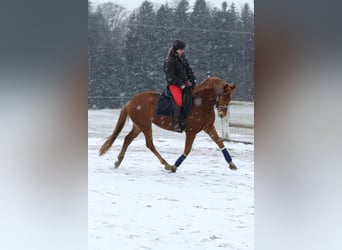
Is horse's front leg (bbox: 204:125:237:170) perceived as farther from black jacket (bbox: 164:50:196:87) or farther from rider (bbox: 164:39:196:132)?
black jacket (bbox: 164:50:196:87)

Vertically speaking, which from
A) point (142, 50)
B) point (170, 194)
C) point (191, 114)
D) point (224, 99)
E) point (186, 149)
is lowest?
point (170, 194)

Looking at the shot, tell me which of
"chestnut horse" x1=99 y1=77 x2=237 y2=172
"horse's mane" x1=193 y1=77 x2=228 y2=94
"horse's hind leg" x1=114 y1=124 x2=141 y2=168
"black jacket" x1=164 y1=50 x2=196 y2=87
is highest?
"black jacket" x1=164 y1=50 x2=196 y2=87

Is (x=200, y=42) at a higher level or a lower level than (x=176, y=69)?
higher

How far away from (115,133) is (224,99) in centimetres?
88

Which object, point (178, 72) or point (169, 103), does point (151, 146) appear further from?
point (178, 72)

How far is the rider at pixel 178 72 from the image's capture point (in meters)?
4.09

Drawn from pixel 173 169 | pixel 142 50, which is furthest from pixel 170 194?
pixel 142 50

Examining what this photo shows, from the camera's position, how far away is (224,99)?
13.6ft

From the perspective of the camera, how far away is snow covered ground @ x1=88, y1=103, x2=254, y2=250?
4.02 meters

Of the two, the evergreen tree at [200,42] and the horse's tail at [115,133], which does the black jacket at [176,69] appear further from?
the horse's tail at [115,133]

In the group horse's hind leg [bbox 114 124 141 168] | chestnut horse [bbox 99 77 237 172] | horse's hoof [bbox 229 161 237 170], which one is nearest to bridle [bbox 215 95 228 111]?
chestnut horse [bbox 99 77 237 172]

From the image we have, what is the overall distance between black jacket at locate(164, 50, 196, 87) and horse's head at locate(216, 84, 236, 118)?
0.92ft
